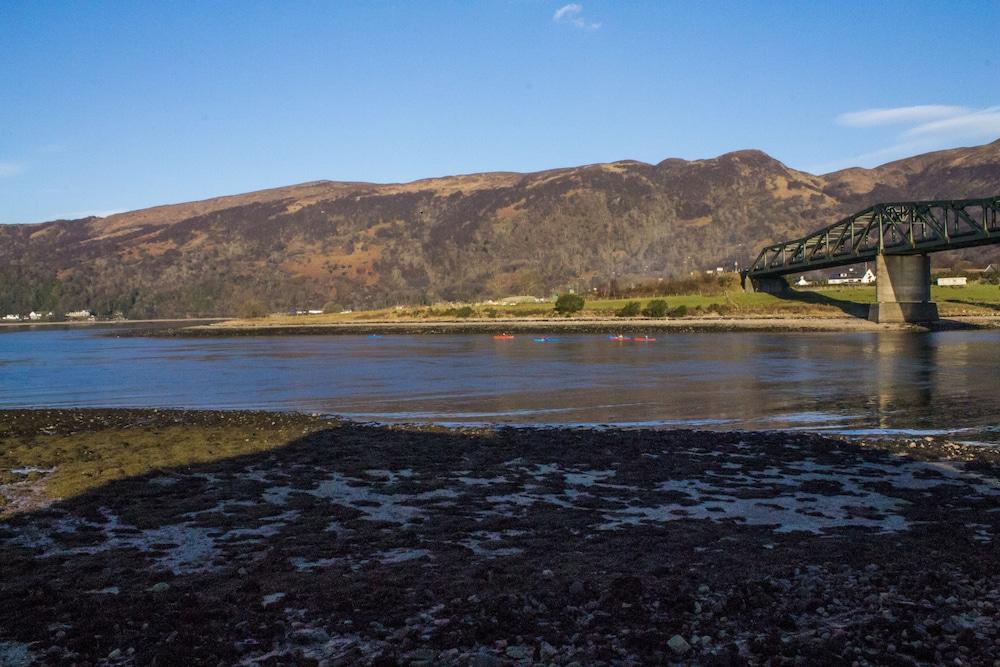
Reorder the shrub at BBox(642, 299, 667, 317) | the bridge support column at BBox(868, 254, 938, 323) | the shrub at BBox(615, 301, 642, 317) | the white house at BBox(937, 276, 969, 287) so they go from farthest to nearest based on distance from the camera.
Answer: the shrub at BBox(615, 301, 642, 317) → the white house at BBox(937, 276, 969, 287) → the shrub at BBox(642, 299, 667, 317) → the bridge support column at BBox(868, 254, 938, 323)

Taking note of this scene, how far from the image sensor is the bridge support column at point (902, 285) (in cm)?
10338

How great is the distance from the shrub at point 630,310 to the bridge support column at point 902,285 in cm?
3370

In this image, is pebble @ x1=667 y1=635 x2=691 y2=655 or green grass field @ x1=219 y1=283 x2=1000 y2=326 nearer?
pebble @ x1=667 y1=635 x2=691 y2=655

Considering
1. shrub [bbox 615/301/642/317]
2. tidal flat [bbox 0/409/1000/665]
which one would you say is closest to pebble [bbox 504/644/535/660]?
tidal flat [bbox 0/409/1000/665]

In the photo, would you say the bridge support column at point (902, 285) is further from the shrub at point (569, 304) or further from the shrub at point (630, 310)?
the shrub at point (569, 304)

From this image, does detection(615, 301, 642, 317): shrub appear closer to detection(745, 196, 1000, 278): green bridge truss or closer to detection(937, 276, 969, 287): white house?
detection(745, 196, 1000, 278): green bridge truss

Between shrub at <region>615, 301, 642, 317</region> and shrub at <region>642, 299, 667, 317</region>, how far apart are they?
1394mm

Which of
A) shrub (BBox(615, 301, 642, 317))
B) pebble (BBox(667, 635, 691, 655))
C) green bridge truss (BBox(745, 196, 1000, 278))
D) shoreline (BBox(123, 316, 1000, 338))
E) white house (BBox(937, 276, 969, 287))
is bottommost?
shoreline (BBox(123, 316, 1000, 338))

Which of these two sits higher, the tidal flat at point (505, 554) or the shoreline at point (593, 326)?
the tidal flat at point (505, 554)

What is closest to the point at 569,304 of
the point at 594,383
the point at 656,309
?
the point at 656,309

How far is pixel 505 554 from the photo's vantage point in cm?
1309

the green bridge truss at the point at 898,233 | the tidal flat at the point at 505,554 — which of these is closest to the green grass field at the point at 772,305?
the green bridge truss at the point at 898,233

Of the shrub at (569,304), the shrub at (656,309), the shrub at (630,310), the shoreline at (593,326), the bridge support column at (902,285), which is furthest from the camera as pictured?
the shrub at (569,304)

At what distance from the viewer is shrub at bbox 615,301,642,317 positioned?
422 feet
